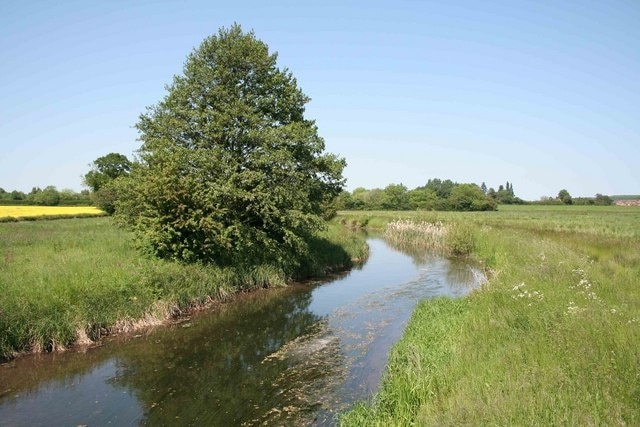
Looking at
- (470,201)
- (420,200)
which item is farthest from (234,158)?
(420,200)

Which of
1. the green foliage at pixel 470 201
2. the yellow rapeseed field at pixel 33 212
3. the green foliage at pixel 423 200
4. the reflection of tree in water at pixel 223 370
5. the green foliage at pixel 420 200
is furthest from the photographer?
the green foliage at pixel 423 200

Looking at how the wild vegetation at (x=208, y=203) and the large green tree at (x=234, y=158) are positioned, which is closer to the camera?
the wild vegetation at (x=208, y=203)

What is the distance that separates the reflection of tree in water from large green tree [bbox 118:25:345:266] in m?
5.58

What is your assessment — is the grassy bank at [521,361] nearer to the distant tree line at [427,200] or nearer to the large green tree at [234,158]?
the large green tree at [234,158]

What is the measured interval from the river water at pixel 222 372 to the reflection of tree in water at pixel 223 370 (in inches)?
1.2

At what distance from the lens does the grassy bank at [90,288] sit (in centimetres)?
1345

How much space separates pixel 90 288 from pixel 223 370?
6.41 metres

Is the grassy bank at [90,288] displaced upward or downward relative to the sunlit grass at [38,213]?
downward

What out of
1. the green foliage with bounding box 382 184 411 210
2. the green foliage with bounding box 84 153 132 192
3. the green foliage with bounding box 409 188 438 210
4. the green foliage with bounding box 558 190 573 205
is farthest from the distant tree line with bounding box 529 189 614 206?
the green foliage with bounding box 84 153 132 192

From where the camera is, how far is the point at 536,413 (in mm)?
6219

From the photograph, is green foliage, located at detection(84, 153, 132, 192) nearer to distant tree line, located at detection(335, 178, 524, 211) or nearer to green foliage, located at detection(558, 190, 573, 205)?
distant tree line, located at detection(335, 178, 524, 211)

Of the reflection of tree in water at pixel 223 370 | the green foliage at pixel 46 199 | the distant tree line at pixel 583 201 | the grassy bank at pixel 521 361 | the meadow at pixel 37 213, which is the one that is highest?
the green foliage at pixel 46 199

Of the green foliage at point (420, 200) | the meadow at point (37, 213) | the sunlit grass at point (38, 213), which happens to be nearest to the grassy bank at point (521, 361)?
the meadow at point (37, 213)

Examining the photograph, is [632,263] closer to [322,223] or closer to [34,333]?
[322,223]
